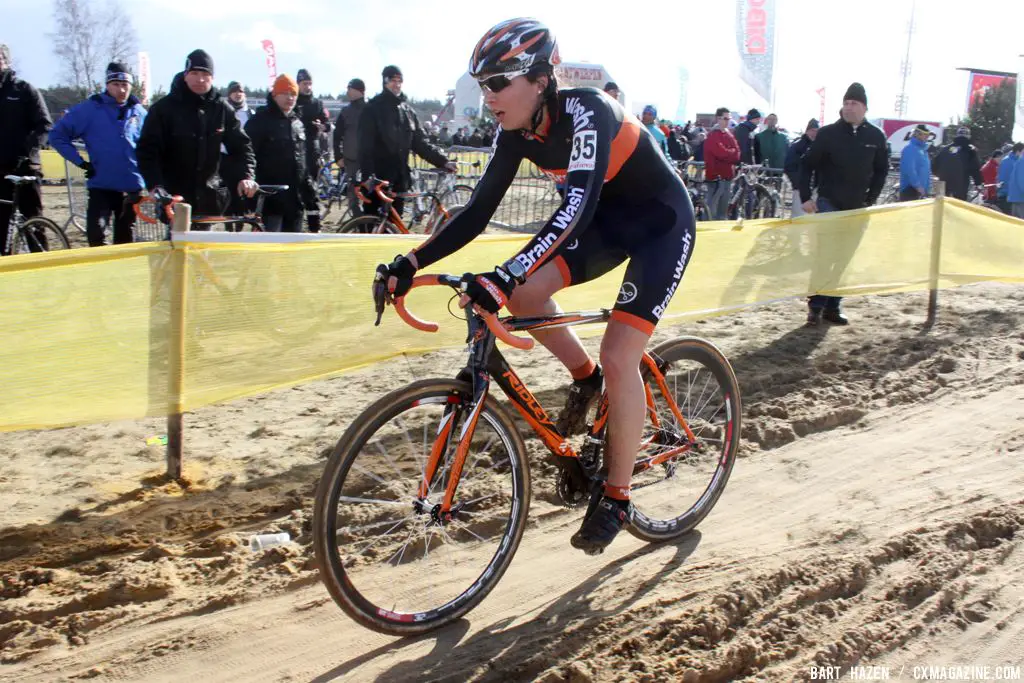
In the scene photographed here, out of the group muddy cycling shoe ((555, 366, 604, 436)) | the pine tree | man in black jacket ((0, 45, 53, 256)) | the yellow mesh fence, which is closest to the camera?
muddy cycling shoe ((555, 366, 604, 436))

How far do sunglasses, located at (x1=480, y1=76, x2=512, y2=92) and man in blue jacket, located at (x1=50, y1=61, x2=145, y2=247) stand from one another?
206 inches

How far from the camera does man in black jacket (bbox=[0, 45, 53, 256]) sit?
833 cm

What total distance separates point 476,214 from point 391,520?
1356 millimetres

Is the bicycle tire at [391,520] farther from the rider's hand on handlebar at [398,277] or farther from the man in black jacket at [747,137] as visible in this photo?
the man in black jacket at [747,137]

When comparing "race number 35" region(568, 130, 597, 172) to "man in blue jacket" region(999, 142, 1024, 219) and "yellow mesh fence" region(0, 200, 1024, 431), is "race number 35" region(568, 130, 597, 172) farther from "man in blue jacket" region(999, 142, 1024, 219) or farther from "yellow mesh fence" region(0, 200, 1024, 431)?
"man in blue jacket" region(999, 142, 1024, 219)

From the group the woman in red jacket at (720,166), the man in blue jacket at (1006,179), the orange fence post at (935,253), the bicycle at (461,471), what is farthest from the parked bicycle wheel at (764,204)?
the bicycle at (461,471)

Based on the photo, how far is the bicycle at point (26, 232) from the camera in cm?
876

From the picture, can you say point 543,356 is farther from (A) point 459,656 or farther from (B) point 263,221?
(A) point 459,656

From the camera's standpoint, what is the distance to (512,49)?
130 inches

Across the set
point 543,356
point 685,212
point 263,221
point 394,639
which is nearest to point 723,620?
point 394,639

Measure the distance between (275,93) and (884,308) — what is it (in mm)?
6554

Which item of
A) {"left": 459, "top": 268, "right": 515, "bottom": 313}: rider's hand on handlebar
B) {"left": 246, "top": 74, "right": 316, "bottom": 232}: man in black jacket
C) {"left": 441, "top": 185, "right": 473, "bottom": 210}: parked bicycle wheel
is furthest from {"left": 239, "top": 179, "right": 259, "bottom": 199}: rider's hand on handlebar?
{"left": 459, "top": 268, "right": 515, "bottom": 313}: rider's hand on handlebar

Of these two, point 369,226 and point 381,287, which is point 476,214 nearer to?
point 381,287

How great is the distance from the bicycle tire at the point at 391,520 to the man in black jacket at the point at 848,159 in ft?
19.6
